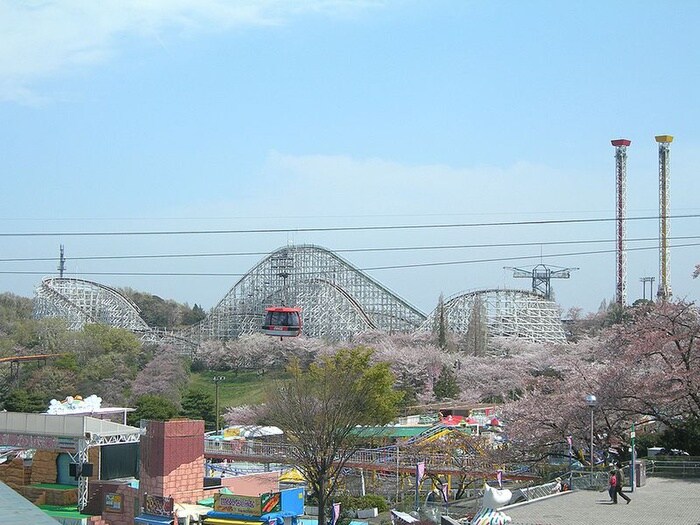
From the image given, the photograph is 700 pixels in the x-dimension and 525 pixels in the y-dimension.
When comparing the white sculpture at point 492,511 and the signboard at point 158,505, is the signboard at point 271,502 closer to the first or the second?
the signboard at point 158,505

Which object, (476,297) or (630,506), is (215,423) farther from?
(630,506)

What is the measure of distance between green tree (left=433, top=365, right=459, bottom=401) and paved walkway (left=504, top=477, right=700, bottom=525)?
1417 inches

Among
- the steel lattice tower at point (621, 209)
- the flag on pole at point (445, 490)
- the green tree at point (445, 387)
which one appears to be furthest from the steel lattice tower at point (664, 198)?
the flag on pole at point (445, 490)

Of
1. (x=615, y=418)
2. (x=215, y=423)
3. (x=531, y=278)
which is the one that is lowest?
(x=215, y=423)

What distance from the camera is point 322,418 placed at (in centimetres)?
2636

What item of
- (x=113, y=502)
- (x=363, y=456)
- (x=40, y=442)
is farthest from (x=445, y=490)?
(x=40, y=442)

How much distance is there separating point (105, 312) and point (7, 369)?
2379 centimetres

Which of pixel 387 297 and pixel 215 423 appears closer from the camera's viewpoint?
pixel 215 423

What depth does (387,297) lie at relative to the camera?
7756 cm

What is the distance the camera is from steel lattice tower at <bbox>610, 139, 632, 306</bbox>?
88625mm

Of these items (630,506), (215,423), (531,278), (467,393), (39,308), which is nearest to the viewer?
(630,506)

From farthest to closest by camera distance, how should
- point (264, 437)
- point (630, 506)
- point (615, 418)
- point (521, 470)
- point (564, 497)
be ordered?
point (264, 437) → point (521, 470) → point (615, 418) → point (564, 497) → point (630, 506)

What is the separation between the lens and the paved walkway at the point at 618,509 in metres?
15.0

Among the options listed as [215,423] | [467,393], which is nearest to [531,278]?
[467,393]
